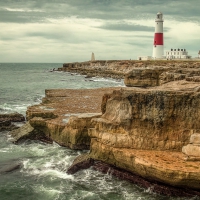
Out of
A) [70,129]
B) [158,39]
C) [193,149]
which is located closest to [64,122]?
[70,129]

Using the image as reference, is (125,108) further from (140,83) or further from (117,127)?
(140,83)

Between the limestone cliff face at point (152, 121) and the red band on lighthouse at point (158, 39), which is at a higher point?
the red band on lighthouse at point (158, 39)

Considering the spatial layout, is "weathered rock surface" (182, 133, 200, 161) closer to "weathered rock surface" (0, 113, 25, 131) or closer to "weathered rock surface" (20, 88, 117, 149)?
"weathered rock surface" (20, 88, 117, 149)

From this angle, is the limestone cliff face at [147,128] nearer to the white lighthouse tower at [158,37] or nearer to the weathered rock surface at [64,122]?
the weathered rock surface at [64,122]

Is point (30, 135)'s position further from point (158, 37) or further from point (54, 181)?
point (158, 37)

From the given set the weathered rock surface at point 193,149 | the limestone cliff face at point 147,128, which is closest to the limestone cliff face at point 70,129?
the limestone cliff face at point 147,128

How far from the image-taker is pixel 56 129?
24297mm

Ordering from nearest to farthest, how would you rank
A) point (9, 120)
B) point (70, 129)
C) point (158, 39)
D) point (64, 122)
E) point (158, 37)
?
1. point (70, 129)
2. point (64, 122)
3. point (9, 120)
4. point (158, 37)
5. point (158, 39)

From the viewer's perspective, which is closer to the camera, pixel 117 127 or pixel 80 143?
pixel 117 127

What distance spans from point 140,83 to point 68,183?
27021 mm

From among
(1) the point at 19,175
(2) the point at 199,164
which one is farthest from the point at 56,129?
(2) the point at 199,164

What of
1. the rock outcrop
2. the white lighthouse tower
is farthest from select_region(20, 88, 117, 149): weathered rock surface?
the white lighthouse tower

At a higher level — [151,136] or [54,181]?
[151,136]

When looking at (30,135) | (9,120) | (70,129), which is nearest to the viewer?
(70,129)
